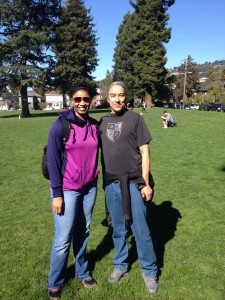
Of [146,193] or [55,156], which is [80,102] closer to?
[55,156]

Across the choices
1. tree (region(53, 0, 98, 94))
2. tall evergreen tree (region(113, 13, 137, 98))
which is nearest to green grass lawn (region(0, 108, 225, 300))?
tree (region(53, 0, 98, 94))

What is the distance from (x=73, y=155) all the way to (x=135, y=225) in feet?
3.54

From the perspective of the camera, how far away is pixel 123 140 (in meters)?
3.26

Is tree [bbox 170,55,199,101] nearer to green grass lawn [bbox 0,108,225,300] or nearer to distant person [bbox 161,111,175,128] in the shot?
distant person [bbox 161,111,175,128]

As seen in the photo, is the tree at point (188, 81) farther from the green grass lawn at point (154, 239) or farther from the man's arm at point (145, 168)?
the man's arm at point (145, 168)

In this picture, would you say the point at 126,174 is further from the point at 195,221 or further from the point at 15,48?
the point at 15,48

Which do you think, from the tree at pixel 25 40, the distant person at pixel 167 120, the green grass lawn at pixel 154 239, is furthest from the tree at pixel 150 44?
the green grass lawn at pixel 154 239

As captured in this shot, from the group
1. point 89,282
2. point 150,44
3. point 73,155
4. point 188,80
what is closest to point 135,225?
point 89,282

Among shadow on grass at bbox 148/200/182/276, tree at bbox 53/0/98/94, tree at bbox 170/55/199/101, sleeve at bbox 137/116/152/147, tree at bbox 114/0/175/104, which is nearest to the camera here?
sleeve at bbox 137/116/152/147

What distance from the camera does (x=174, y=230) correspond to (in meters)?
5.05

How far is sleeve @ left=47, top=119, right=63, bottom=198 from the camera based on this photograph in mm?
2953

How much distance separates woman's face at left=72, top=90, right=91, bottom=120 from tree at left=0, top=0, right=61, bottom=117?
3098 centimetres

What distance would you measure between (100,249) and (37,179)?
4189 millimetres

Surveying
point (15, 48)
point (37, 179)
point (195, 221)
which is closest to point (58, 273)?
point (195, 221)
